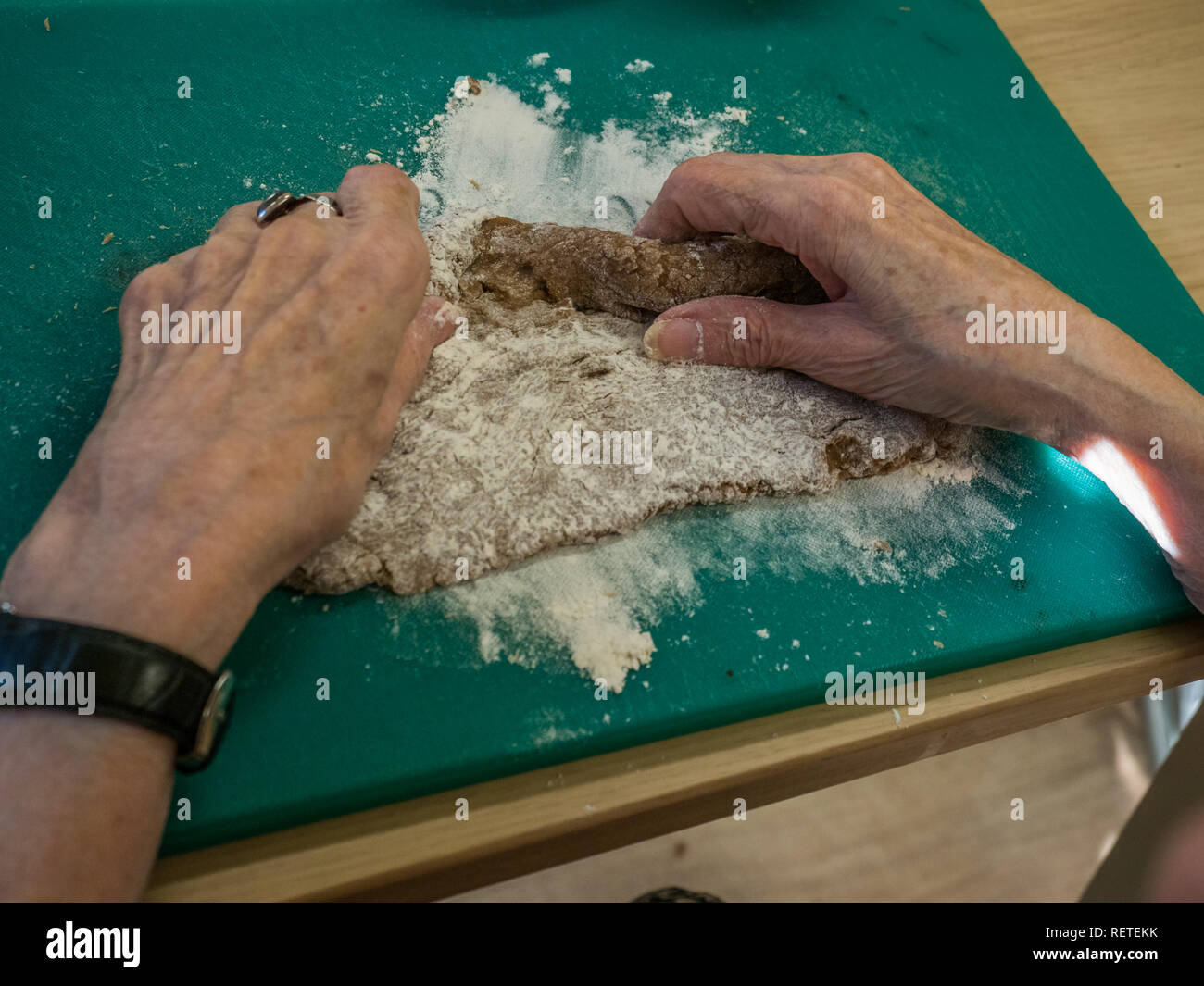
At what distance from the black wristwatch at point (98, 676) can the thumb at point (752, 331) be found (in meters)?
0.79

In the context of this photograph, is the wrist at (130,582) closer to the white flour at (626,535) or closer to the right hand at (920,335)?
the white flour at (626,535)

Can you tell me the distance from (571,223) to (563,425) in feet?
1.46

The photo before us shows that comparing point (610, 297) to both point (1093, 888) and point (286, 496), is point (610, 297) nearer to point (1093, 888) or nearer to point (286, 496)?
point (286, 496)

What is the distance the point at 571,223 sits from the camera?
1491mm

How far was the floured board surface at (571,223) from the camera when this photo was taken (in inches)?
42.7

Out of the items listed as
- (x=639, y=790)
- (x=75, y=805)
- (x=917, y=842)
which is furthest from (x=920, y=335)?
(x=917, y=842)

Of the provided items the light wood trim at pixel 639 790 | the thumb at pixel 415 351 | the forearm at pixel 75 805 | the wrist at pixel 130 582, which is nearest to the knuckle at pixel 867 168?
the thumb at pixel 415 351

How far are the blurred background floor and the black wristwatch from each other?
1.38 m

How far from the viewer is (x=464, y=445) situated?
3.94 ft

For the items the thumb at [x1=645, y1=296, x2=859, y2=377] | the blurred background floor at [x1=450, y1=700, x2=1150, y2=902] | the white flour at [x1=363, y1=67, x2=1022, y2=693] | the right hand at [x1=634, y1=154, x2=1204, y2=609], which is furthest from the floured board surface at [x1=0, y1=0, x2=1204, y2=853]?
the blurred background floor at [x1=450, y1=700, x2=1150, y2=902]

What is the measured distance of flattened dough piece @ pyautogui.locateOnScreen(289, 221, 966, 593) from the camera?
1.15m

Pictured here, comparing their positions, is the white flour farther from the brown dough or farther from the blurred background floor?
the blurred background floor

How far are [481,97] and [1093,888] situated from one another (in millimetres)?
2055

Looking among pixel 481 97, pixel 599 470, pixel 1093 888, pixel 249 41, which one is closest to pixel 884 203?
pixel 599 470
